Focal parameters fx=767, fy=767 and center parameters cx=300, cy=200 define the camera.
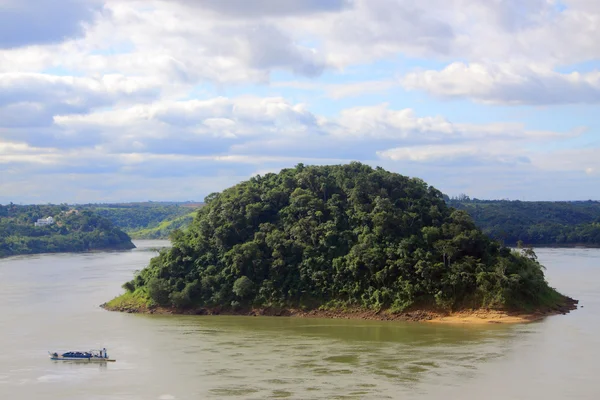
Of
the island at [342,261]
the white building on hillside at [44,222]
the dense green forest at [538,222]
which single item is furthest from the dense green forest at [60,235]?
the island at [342,261]

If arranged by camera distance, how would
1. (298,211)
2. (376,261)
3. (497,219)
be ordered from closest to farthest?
(376,261) → (298,211) → (497,219)

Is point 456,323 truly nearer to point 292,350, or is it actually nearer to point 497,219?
point 292,350

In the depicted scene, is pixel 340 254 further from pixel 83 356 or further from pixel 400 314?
pixel 83 356

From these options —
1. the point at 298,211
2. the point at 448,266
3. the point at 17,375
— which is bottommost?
the point at 17,375

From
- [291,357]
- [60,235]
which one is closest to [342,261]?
[291,357]

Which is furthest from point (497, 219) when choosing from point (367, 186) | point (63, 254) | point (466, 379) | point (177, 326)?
point (466, 379)

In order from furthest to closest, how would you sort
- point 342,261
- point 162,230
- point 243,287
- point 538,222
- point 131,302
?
point 162,230, point 538,222, point 131,302, point 342,261, point 243,287
